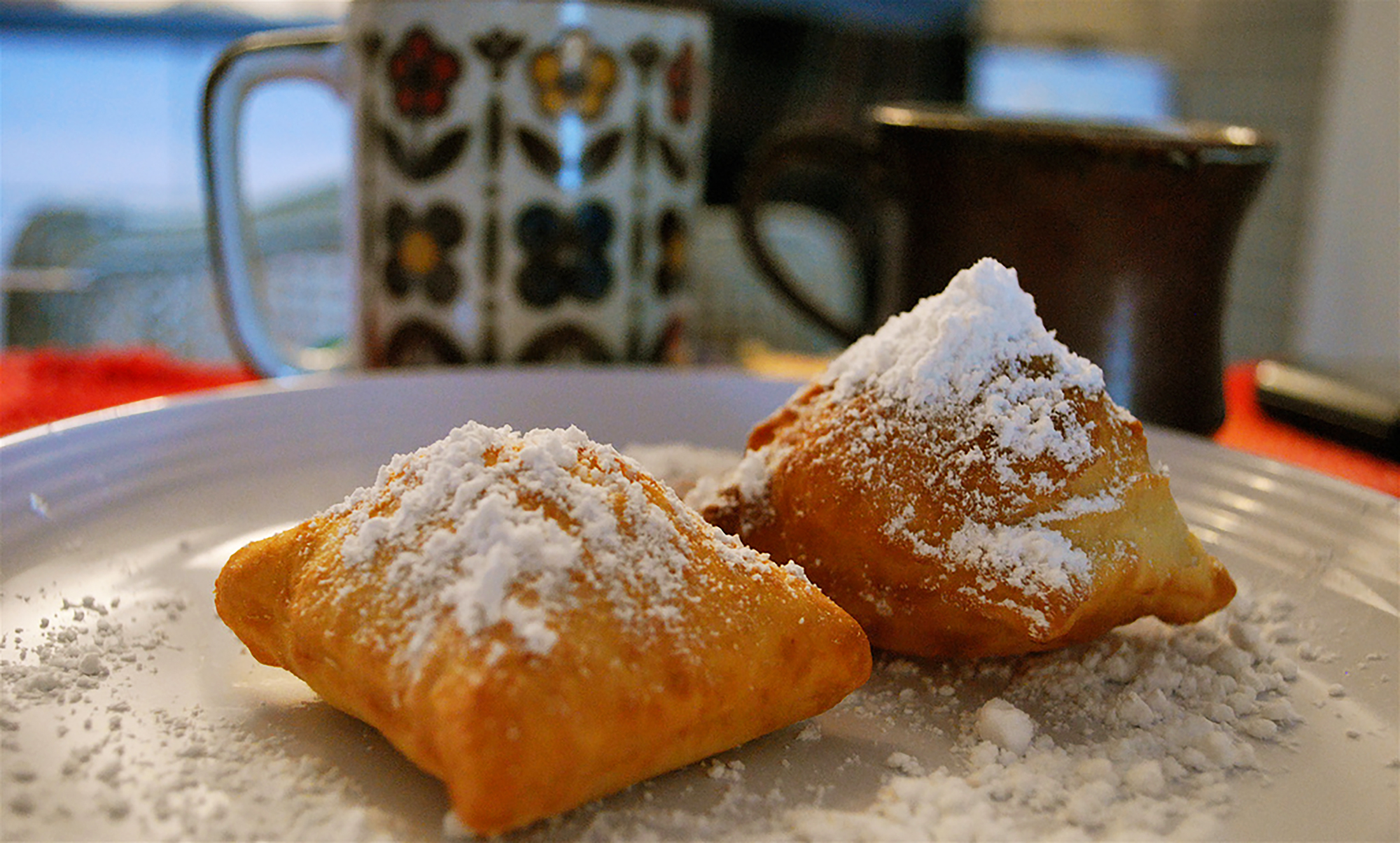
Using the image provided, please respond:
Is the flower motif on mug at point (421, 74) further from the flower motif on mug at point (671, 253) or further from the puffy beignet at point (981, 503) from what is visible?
the puffy beignet at point (981, 503)

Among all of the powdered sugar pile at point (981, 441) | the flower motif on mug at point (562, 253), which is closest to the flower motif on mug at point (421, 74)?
the flower motif on mug at point (562, 253)

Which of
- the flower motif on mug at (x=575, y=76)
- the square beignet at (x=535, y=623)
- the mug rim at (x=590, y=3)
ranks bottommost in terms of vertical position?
the square beignet at (x=535, y=623)

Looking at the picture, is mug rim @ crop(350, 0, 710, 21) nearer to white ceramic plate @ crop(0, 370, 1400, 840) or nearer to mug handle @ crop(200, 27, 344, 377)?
mug handle @ crop(200, 27, 344, 377)

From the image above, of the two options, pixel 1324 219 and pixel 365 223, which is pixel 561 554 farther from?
pixel 1324 219

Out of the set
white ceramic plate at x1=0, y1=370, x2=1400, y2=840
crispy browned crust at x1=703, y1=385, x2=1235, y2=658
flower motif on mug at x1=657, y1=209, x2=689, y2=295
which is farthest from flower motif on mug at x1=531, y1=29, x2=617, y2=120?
crispy browned crust at x1=703, y1=385, x2=1235, y2=658

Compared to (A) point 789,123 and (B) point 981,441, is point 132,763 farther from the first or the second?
(A) point 789,123

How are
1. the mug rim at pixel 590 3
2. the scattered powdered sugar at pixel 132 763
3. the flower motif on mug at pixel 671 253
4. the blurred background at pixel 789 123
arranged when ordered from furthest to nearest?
the blurred background at pixel 789 123 < the flower motif on mug at pixel 671 253 < the mug rim at pixel 590 3 < the scattered powdered sugar at pixel 132 763
